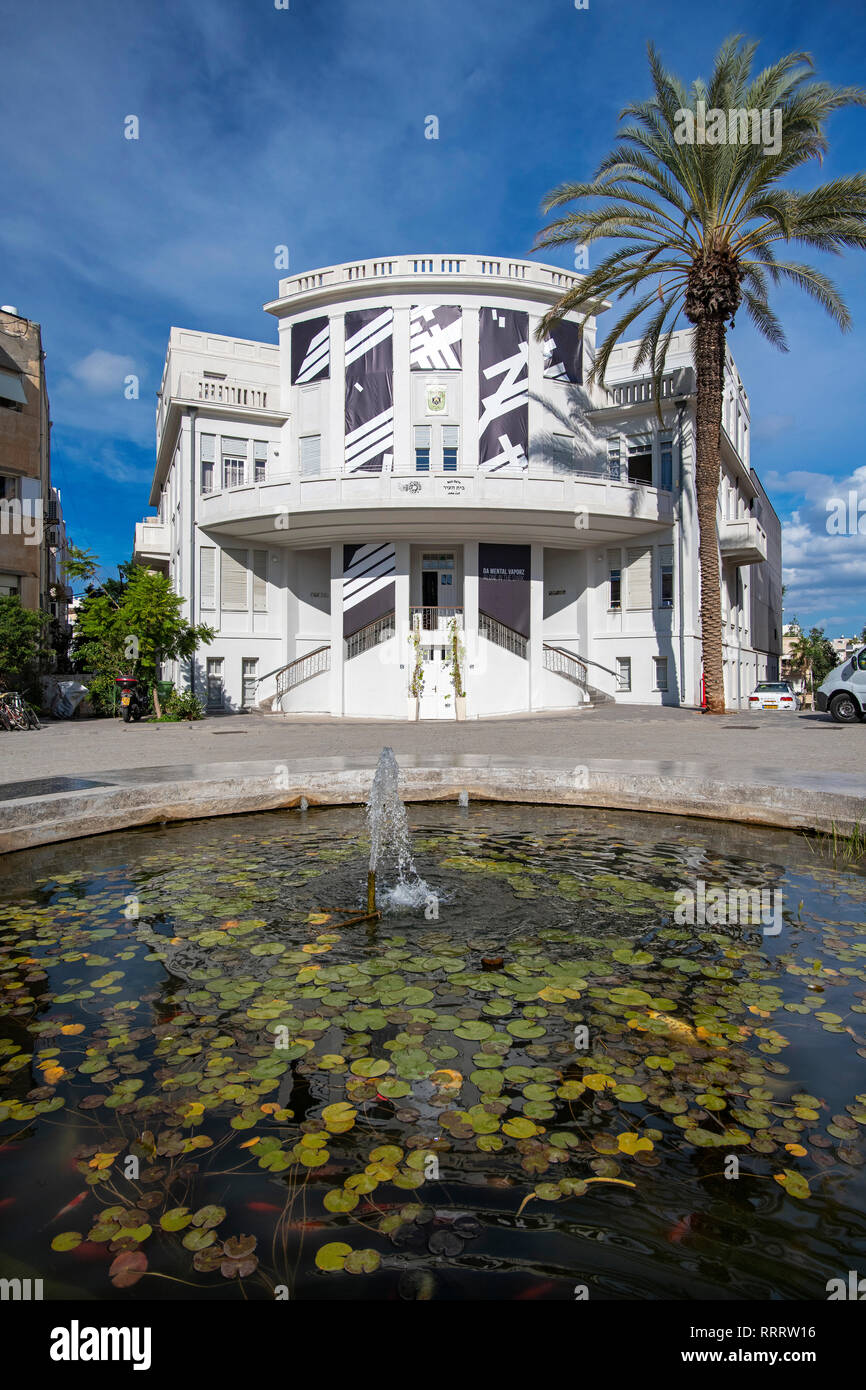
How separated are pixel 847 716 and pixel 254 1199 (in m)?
20.1

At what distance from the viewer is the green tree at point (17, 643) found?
2152 cm

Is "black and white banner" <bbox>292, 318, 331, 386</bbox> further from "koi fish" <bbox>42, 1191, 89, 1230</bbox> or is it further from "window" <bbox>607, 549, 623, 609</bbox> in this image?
"koi fish" <bbox>42, 1191, 89, 1230</bbox>

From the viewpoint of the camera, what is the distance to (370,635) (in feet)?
80.0

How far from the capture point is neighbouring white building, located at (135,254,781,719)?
23656 mm

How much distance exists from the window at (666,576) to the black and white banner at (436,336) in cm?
895

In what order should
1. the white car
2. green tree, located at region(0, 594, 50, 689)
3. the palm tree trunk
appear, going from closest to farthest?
the palm tree trunk, green tree, located at region(0, 594, 50, 689), the white car

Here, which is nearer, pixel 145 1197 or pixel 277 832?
pixel 145 1197

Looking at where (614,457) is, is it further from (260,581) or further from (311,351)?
(260,581)

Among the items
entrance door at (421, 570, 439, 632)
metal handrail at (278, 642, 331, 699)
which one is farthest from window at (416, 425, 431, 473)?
metal handrail at (278, 642, 331, 699)

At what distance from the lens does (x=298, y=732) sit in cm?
1689

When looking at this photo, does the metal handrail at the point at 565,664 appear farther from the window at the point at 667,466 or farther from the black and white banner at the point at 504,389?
the window at the point at 667,466

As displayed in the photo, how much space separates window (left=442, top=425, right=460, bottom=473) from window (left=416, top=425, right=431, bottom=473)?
0.49 meters
